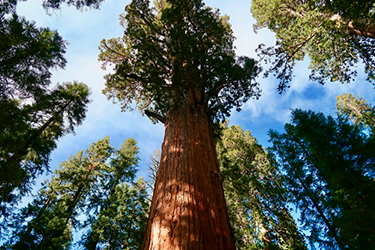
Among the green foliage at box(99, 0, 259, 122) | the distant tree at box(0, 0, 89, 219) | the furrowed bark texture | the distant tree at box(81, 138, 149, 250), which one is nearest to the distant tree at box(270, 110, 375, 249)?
the green foliage at box(99, 0, 259, 122)

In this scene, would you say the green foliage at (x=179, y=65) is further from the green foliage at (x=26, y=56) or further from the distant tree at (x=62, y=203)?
the distant tree at (x=62, y=203)

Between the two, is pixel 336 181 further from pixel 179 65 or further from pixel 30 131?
pixel 30 131

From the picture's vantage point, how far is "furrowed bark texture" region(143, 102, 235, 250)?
181 centimetres

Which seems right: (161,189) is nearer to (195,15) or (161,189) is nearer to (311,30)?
(195,15)

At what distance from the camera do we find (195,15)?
6.34 m

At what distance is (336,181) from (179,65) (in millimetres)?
6330

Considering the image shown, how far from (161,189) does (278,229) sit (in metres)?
8.06

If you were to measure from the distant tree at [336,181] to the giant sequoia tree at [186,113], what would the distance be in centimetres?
330

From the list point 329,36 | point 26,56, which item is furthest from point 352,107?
point 26,56

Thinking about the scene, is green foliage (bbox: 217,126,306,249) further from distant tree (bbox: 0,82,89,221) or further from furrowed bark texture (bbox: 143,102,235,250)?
distant tree (bbox: 0,82,89,221)

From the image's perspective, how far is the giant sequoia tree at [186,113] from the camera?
1.93 m

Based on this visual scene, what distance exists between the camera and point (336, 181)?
5762 millimetres

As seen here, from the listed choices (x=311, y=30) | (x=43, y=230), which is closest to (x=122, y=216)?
(x=43, y=230)

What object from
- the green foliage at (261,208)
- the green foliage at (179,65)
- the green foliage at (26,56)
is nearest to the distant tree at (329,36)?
the green foliage at (179,65)
